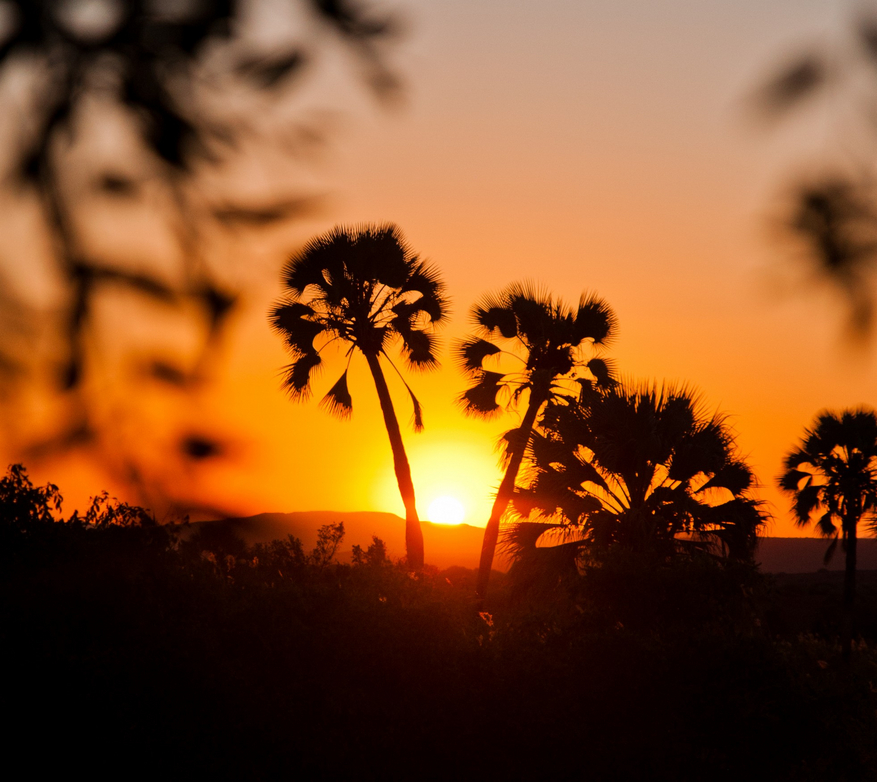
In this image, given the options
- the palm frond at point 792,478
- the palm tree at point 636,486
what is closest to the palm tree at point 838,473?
the palm frond at point 792,478

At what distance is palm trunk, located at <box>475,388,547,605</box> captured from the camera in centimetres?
2086

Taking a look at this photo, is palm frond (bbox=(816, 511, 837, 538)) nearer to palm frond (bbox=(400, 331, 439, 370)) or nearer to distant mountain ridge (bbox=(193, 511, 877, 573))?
distant mountain ridge (bbox=(193, 511, 877, 573))

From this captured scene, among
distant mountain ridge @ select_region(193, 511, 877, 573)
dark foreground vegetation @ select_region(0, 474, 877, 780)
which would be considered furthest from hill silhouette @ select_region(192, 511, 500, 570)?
dark foreground vegetation @ select_region(0, 474, 877, 780)

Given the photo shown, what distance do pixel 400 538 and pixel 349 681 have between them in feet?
30.2

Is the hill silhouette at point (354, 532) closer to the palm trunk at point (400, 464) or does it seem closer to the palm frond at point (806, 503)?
the palm trunk at point (400, 464)

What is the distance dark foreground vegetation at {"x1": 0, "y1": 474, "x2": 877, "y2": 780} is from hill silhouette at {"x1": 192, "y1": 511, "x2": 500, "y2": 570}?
0.96 metres

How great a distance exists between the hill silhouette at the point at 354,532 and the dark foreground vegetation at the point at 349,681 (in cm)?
96

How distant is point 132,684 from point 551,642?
488 cm

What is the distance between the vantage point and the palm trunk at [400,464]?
67.6ft

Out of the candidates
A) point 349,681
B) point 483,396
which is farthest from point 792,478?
point 349,681

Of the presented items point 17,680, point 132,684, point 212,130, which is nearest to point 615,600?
point 132,684

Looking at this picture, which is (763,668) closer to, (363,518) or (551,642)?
(551,642)

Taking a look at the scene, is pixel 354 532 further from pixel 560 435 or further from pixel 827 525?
pixel 827 525

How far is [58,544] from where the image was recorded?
11.1m
